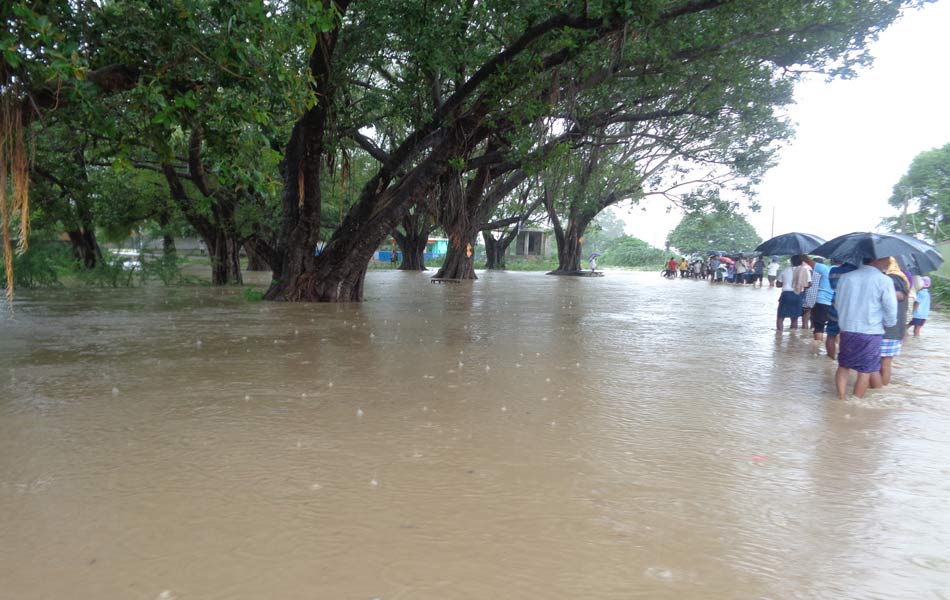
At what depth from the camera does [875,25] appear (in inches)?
412

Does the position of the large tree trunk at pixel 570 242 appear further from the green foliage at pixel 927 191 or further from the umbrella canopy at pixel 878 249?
the umbrella canopy at pixel 878 249

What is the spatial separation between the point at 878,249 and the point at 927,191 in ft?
124

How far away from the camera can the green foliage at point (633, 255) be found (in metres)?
75.0

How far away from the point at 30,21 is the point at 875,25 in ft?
39.8

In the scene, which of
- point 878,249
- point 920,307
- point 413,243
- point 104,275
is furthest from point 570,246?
point 878,249

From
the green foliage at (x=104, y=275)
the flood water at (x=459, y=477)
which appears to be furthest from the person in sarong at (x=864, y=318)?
the green foliage at (x=104, y=275)

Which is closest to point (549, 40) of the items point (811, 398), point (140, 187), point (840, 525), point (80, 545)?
point (811, 398)

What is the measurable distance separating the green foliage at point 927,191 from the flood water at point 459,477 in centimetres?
3348

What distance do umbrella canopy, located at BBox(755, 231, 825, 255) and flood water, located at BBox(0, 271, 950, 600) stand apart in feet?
10.7

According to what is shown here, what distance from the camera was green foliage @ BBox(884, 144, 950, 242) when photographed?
34156 millimetres

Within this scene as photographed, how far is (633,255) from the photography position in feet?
254

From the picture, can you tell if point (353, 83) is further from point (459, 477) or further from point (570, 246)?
point (570, 246)

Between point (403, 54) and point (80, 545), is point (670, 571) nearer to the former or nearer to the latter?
point (80, 545)

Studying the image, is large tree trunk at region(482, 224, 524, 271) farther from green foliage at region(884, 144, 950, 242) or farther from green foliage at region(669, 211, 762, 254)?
green foliage at region(884, 144, 950, 242)
